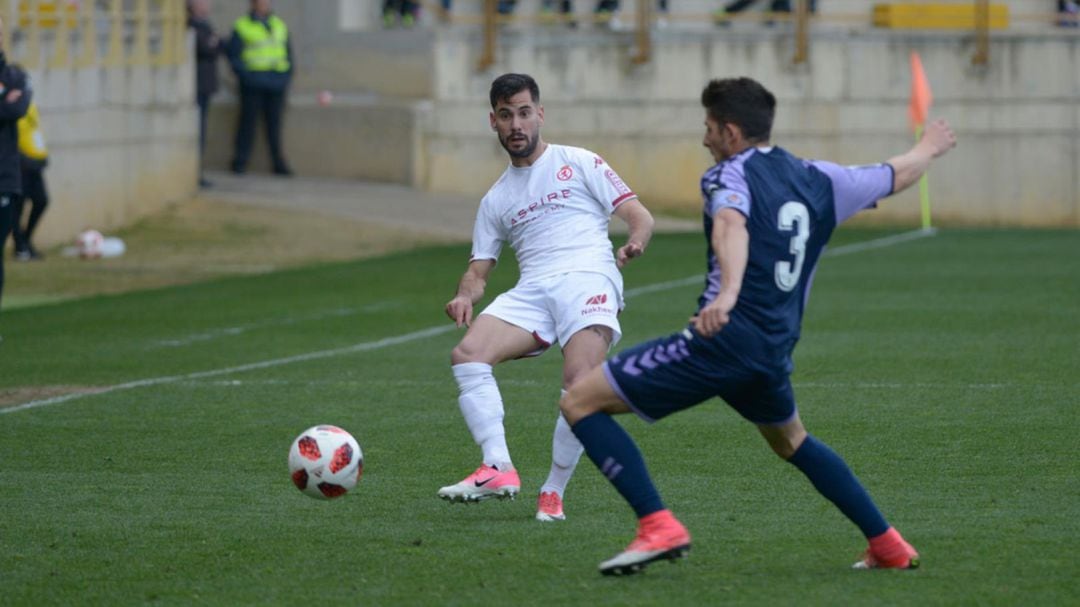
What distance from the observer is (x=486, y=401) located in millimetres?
7582

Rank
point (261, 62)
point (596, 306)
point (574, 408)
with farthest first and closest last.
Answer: point (261, 62) < point (596, 306) < point (574, 408)

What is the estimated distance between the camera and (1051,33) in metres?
27.2

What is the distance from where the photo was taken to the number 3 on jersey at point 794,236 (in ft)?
19.7

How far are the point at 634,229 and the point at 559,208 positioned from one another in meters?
0.36

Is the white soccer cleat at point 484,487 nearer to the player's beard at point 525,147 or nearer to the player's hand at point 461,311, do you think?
the player's hand at point 461,311

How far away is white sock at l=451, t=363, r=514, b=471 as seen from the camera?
7562 millimetres

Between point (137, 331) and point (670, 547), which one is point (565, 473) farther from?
point (137, 331)

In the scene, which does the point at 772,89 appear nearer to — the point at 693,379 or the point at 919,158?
the point at 919,158

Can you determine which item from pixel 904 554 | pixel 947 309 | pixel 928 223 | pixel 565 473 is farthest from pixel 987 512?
pixel 928 223

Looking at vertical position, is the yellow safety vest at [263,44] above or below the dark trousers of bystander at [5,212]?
above

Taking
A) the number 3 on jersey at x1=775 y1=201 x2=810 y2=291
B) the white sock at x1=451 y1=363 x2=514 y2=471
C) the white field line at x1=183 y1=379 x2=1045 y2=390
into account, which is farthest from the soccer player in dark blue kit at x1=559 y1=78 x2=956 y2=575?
the white field line at x1=183 y1=379 x2=1045 y2=390

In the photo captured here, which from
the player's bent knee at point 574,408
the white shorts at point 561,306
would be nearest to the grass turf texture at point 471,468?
the player's bent knee at point 574,408

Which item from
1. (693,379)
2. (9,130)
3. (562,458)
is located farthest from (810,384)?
(9,130)

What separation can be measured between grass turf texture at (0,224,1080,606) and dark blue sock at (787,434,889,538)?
186 mm
